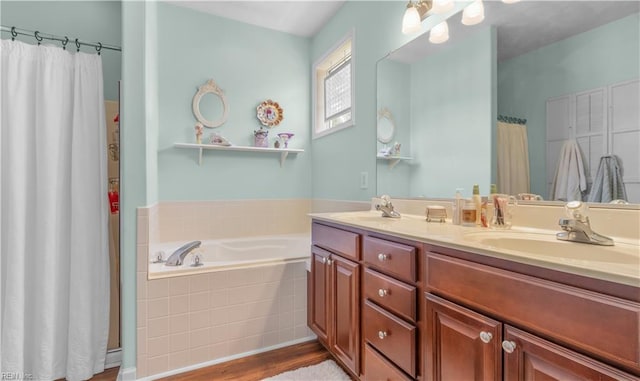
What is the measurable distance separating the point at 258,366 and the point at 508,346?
60.6 inches

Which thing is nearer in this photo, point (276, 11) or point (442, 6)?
point (442, 6)

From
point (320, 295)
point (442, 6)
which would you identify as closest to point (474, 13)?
point (442, 6)

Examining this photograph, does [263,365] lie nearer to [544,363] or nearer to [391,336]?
[391,336]

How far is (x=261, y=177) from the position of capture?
2.97 m

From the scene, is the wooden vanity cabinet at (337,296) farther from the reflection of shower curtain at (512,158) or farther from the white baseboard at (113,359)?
the white baseboard at (113,359)

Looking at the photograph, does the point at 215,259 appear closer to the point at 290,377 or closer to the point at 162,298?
the point at 162,298

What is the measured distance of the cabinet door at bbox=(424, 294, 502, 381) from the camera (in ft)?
2.64

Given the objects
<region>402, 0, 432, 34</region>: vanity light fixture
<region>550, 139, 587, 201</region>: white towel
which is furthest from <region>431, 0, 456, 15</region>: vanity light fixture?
<region>550, 139, 587, 201</region>: white towel

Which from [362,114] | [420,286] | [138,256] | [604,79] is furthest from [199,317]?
[604,79]

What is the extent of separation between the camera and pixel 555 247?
0.97 metres

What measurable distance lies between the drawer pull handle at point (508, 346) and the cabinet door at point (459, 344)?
0.05 feet

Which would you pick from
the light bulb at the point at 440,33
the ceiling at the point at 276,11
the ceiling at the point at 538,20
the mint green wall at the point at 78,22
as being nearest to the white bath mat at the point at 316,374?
the ceiling at the point at 538,20

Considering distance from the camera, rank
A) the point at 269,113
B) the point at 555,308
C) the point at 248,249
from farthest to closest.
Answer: the point at 269,113, the point at 248,249, the point at 555,308

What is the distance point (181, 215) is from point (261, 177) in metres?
0.83
